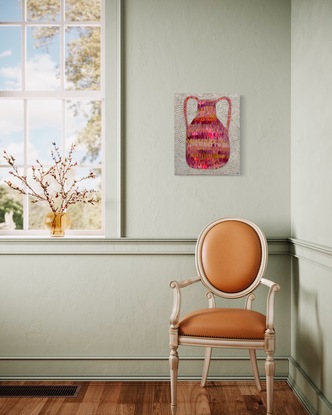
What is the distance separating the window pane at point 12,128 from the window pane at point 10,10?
1.95ft

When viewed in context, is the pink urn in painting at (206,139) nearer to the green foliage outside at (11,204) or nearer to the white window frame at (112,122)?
the white window frame at (112,122)

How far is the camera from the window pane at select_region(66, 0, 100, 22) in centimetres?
358

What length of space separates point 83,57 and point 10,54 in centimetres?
53

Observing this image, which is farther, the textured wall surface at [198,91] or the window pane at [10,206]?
the window pane at [10,206]

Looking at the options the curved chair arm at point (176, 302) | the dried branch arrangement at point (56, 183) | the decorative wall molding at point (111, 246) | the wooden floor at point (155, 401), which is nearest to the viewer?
the curved chair arm at point (176, 302)

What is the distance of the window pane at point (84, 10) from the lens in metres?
3.58

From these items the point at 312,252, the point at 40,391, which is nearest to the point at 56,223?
the point at 40,391

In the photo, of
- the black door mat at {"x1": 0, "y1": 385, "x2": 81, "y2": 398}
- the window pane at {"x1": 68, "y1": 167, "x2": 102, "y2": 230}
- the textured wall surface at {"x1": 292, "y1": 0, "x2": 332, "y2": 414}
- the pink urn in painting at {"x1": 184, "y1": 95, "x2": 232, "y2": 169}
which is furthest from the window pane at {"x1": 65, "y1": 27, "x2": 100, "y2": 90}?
the black door mat at {"x1": 0, "y1": 385, "x2": 81, "y2": 398}

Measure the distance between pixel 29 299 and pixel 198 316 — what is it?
1252 millimetres

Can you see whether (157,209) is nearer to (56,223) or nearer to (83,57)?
(56,223)

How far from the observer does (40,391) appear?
3.19 metres

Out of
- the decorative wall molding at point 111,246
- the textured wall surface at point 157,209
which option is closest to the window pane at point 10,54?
the textured wall surface at point 157,209

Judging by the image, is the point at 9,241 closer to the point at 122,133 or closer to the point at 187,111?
the point at 122,133

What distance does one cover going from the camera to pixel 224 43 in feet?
11.2
